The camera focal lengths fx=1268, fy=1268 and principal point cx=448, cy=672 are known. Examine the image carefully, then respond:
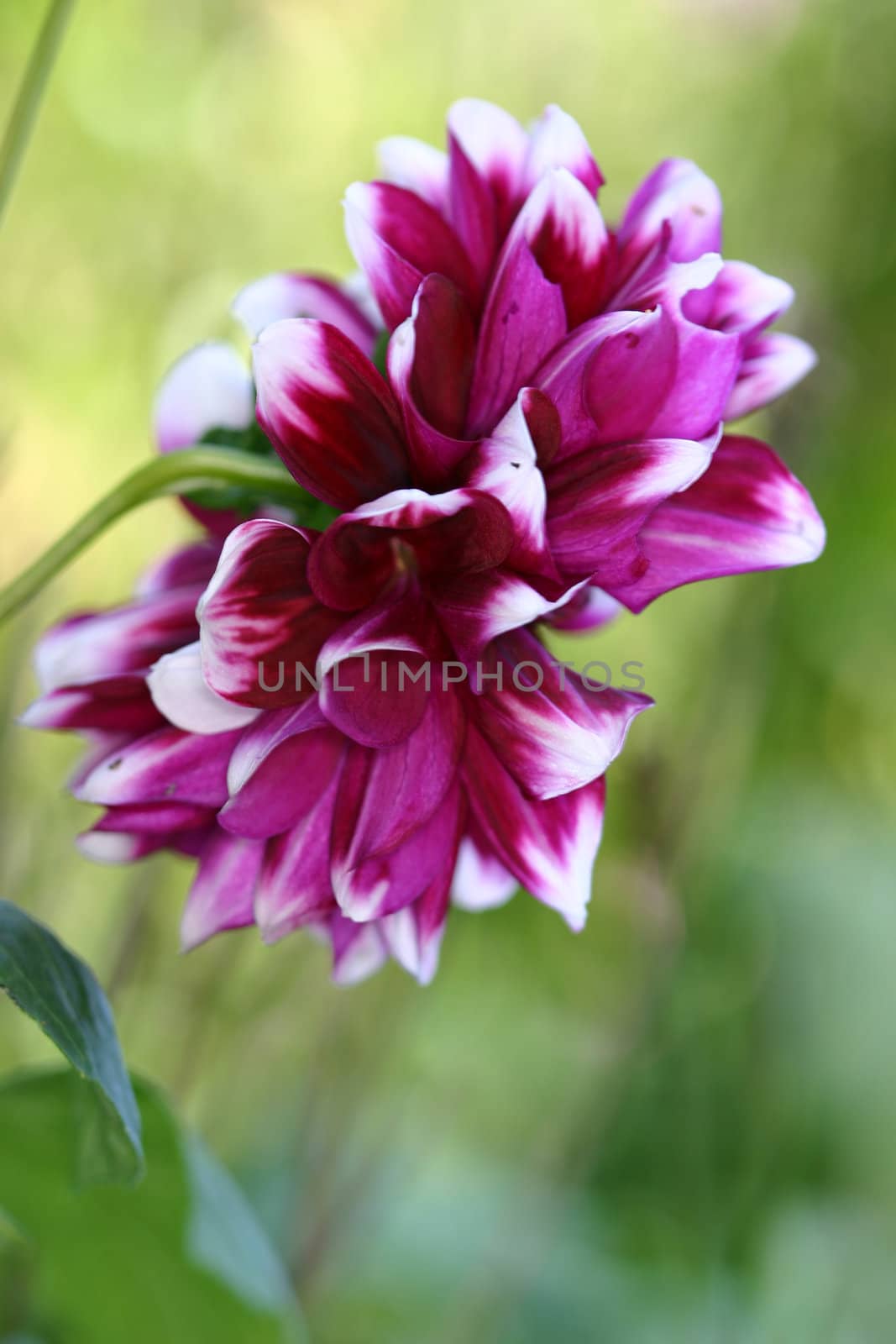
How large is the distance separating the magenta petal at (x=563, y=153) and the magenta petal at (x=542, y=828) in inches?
5.5

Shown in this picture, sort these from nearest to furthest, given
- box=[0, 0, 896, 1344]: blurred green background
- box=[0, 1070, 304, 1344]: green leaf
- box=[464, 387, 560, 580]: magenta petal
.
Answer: box=[464, 387, 560, 580]: magenta petal < box=[0, 1070, 304, 1344]: green leaf < box=[0, 0, 896, 1344]: blurred green background

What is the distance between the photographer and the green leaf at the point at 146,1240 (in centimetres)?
37

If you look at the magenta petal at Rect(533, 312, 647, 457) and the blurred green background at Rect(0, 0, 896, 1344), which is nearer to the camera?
the magenta petal at Rect(533, 312, 647, 457)

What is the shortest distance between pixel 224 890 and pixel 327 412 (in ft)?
0.41

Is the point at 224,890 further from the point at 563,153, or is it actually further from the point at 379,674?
the point at 563,153

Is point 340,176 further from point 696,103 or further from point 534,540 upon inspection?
point 534,540

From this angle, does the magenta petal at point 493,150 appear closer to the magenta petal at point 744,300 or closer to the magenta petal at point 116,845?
the magenta petal at point 744,300

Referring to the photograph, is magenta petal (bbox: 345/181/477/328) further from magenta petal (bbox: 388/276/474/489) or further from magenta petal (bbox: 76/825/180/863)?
magenta petal (bbox: 76/825/180/863)

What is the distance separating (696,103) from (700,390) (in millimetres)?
1234

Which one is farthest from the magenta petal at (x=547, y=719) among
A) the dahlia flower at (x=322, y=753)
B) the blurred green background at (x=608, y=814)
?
the blurred green background at (x=608, y=814)

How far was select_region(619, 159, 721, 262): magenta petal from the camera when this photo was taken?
1.00ft

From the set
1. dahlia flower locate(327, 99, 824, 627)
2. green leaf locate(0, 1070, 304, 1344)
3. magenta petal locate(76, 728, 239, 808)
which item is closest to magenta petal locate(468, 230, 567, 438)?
dahlia flower locate(327, 99, 824, 627)

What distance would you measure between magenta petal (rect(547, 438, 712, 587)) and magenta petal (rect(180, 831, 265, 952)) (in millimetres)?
110

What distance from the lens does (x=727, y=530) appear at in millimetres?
300
